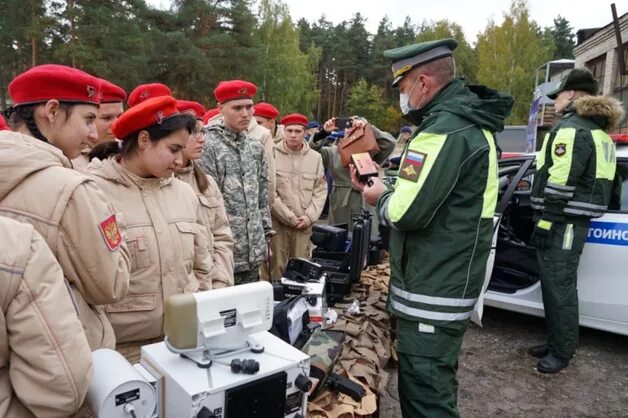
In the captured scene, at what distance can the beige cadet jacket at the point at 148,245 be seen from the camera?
6.52ft

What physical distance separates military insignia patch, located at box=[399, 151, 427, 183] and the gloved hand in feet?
6.70

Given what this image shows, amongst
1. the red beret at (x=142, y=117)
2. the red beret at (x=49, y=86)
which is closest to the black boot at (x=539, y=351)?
the red beret at (x=142, y=117)

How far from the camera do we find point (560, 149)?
356cm

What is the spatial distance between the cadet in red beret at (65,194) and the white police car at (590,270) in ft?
8.07

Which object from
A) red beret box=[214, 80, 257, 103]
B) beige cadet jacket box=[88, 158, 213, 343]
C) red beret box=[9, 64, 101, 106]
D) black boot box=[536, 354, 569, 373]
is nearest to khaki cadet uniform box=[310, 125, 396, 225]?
red beret box=[214, 80, 257, 103]

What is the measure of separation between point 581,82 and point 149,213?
11.4ft

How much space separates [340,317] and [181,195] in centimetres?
159

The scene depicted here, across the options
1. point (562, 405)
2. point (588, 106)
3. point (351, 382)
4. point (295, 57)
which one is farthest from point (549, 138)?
point (295, 57)

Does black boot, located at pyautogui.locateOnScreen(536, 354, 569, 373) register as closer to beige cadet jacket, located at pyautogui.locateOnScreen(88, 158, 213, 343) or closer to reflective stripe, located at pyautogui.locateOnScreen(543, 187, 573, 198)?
reflective stripe, located at pyautogui.locateOnScreen(543, 187, 573, 198)

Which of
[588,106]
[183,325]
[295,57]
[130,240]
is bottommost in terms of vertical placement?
[183,325]

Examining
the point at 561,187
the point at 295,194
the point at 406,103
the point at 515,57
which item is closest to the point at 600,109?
the point at 561,187

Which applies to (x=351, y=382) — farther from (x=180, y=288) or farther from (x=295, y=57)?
(x=295, y=57)

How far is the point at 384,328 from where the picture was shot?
3422 mm

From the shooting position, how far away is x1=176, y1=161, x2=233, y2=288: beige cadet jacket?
2688mm
